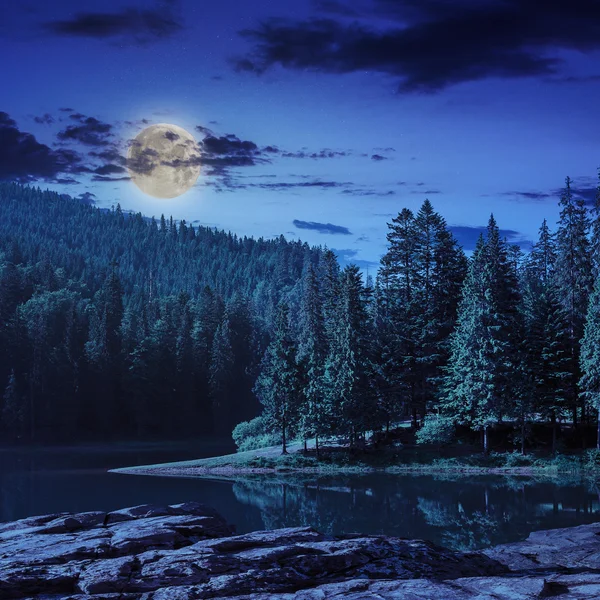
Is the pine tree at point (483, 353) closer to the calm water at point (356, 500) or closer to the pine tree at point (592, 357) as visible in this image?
the pine tree at point (592, 357)

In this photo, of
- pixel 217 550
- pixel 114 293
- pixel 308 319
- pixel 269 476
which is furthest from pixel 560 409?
pixel 114 293

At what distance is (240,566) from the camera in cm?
1458

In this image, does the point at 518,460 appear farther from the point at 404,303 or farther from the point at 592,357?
the point at 404,303

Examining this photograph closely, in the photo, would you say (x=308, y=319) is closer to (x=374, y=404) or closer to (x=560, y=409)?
(x=374, y=404)

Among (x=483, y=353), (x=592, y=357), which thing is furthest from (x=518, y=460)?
(x=592, y=357)

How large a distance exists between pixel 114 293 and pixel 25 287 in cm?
1962

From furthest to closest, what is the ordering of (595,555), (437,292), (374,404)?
1. (437,292)
2. (374,404)
3. (595,555)

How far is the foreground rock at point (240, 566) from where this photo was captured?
515 inches

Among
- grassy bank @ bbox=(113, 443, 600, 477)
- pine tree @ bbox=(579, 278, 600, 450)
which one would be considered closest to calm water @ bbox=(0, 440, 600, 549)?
grassy bank @ bbox=(113, 443, 600, 477)

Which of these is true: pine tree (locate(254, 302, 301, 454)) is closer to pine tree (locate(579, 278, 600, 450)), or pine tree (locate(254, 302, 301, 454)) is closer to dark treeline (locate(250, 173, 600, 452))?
dark treeline (locate(250, 173, 600, 452))

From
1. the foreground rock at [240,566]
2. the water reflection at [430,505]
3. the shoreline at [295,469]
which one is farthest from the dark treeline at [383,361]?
the foreground rock at [240,566]

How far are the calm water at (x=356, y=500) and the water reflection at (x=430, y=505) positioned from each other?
5 centimetres

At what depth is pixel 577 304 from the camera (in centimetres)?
5791

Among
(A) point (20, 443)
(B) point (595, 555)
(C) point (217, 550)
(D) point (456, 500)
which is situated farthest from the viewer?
(A) point (20, 443)
